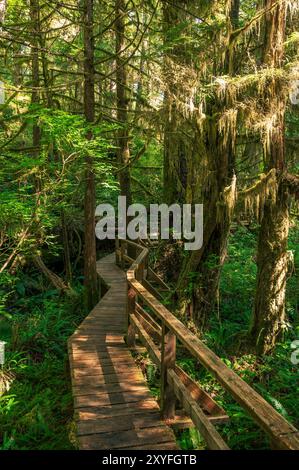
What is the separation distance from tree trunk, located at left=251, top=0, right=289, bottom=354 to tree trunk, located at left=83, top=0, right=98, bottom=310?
12.6 feet

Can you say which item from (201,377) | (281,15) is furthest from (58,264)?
(281,15)

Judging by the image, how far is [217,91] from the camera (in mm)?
7477

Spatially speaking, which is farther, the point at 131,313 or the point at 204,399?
the point at 131,313

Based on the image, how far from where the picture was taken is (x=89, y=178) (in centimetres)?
1024

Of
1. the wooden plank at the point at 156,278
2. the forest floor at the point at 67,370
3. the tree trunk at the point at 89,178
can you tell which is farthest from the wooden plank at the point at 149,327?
the wooden plank at the point at 156,278

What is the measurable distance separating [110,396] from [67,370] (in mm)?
2727

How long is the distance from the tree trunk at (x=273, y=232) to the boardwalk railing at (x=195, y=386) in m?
2.82

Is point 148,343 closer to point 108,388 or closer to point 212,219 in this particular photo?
point 108,388

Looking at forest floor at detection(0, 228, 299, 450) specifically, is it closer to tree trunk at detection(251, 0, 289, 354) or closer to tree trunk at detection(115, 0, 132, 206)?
tree trunk at detection(251, 0, 289, 354)

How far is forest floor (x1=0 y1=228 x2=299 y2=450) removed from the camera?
5.94 metres

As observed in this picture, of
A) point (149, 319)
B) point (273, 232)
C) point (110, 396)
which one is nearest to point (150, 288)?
point (149, 319)

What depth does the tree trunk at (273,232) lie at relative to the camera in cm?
745

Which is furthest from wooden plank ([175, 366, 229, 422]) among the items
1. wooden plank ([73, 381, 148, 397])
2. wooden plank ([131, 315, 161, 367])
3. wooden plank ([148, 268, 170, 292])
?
wooden plank ([148, 268, 170, 292])

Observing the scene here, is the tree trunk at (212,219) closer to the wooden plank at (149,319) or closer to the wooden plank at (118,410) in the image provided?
the wooden plank at (149,319)
